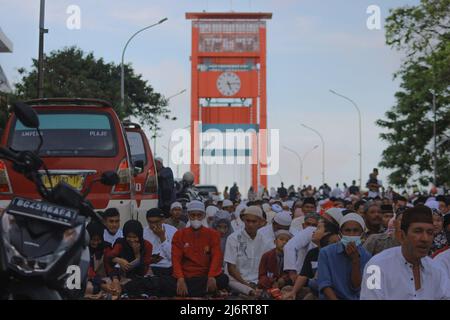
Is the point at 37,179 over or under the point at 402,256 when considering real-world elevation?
over

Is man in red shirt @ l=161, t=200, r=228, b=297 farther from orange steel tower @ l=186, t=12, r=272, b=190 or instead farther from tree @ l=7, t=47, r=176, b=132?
Answer: orange steel tower @ l=186, t=12, r=272, b=190

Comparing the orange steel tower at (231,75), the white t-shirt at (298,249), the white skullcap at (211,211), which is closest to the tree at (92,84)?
the orange steel tower at (231,75)

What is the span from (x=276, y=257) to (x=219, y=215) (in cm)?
281

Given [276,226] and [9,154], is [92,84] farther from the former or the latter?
[9,154]

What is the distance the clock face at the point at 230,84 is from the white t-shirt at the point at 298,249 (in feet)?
175

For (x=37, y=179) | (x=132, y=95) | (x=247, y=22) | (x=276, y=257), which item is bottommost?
(x=276, y=257)

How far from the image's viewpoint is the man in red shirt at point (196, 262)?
12320mm

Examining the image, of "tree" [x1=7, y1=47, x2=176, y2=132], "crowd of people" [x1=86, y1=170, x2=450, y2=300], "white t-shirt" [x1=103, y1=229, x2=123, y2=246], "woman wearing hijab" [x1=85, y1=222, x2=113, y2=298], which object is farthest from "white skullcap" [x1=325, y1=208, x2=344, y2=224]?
"tree" [x1=7, y1=47, x2=176, y2=132]

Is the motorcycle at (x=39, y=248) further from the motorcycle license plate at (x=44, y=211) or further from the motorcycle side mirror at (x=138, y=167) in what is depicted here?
the motorcycle side mirror at (x=138, y=167)

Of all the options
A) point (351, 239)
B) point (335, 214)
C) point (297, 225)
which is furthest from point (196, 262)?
point (351, 239)

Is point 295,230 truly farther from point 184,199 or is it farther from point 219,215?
point 184,199

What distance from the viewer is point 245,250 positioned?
13.2m

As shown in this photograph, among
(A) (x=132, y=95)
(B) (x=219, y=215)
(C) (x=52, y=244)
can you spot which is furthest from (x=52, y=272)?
(A) (x=132, y=95)
